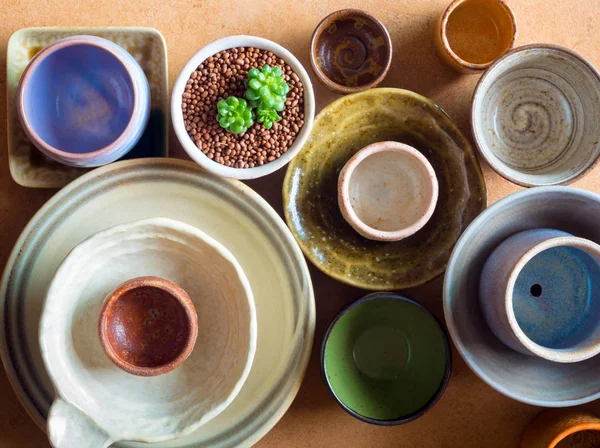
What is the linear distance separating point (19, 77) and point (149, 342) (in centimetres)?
58

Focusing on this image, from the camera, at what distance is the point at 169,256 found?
1102mm

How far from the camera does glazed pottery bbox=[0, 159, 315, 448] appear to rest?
3.66 ft

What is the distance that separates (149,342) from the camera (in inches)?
43.7

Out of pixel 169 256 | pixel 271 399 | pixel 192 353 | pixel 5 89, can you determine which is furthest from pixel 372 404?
pixel 5 89

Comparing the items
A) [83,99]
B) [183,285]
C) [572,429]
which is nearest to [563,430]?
[572,429]

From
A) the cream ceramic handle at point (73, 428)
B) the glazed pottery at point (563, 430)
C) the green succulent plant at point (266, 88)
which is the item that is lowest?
the glazed pottery at point (563, 430)

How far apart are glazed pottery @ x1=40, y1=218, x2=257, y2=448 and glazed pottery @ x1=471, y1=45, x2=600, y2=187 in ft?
1.93

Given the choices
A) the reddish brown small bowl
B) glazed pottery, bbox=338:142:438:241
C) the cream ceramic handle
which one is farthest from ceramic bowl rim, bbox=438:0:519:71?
the cream ceramic handle

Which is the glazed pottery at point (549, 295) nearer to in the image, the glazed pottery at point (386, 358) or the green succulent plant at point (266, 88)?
the glazed pottery at point (386, 358)

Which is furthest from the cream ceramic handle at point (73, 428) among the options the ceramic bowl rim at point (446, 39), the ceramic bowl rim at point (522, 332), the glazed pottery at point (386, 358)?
the ceramic bowl rim at point (446, 39)

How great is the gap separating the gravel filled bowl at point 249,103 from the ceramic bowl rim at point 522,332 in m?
0.45

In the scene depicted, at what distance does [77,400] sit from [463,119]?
0.94m

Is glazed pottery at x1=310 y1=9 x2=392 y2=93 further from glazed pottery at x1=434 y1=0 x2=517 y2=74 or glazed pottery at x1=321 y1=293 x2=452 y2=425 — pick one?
glazed pottery at x1=321 y1=293 x2=452 y2=425

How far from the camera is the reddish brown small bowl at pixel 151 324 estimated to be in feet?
3.42
